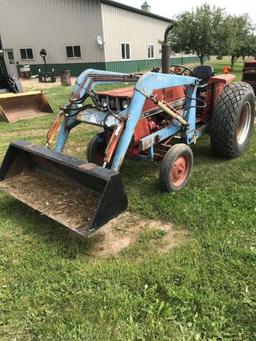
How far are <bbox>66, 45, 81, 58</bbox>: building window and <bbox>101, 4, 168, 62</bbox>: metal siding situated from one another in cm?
184

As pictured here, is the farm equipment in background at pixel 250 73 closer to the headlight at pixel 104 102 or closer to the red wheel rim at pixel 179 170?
the red wheel rim at pixel 179 170

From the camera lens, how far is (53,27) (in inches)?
802

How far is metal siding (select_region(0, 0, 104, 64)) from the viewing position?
18.9 m

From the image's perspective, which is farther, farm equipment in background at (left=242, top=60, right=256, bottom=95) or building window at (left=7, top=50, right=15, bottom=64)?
building window at (left=7, top=50, right=15, bottom=64)

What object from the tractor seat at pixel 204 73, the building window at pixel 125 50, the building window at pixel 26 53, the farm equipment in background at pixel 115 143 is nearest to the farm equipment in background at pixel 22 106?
the farm equipment in background at pixel 115 143

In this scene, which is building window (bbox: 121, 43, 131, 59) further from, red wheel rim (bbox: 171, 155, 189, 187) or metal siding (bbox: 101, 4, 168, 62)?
red wheel rim (bbox: 171, 155, 189, 187)

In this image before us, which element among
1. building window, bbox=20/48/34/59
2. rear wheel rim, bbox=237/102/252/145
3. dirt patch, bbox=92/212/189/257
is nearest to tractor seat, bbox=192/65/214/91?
rear wheel rim, bbox=237/102/252/145

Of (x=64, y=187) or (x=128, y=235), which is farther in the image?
(x=64, y=187)

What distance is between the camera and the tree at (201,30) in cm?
2147

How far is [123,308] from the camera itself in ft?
7.63

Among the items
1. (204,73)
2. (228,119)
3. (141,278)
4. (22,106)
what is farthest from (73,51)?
(141,278)

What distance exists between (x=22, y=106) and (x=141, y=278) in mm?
Result: 6994

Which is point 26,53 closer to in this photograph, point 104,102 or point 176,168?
point 104,102

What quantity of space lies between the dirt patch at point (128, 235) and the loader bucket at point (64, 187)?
1.03 feet
